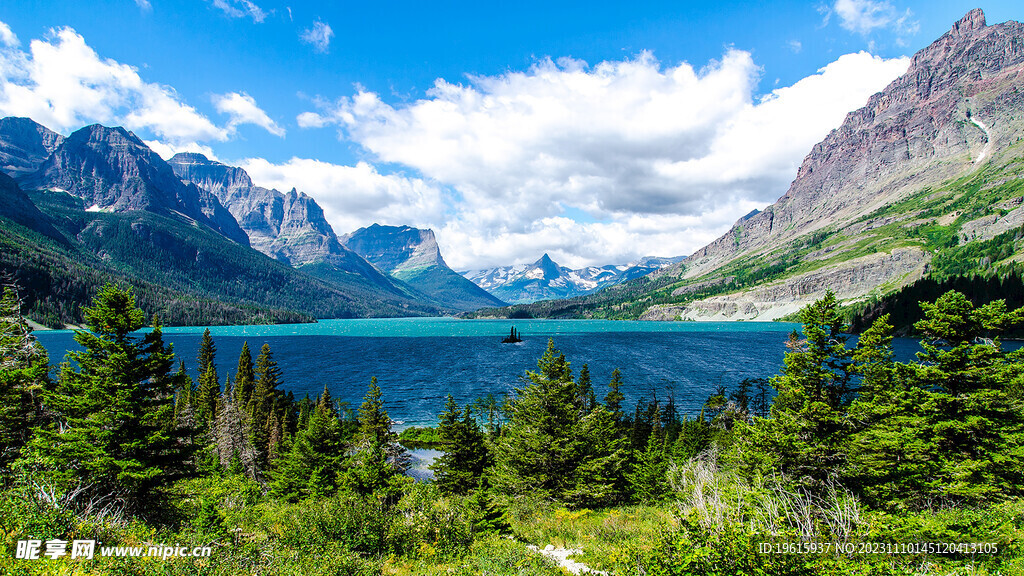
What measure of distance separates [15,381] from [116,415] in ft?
29.2

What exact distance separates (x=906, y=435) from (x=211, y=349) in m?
86.3

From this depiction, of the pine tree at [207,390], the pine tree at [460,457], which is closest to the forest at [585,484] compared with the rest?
the pine tree at [460,457]

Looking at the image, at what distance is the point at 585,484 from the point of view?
29.5m

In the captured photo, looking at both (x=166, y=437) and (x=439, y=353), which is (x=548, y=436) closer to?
(x=166, y=437)

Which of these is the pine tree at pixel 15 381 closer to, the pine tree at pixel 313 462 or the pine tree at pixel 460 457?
the pine tree at pixel 313 462

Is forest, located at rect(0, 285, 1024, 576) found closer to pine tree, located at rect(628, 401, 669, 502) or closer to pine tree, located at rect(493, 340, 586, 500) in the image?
pine tree, located at rect(493, 340, 586, 500)

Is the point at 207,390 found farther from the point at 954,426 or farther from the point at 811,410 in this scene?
the point at 954,426

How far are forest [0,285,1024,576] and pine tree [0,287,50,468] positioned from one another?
5.7 inches

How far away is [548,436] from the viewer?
30641mm

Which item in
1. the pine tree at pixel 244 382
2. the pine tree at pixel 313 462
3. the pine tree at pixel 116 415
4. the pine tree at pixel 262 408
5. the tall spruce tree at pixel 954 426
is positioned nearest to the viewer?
the tall spruce tree at pixel 954 426

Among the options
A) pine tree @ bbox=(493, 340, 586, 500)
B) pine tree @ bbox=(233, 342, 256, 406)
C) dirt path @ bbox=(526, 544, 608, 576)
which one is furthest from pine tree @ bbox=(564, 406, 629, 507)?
pine tree @ bbox=(233, 342, 256, 406)

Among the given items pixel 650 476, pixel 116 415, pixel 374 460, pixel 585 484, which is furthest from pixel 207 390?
pixel 650 476

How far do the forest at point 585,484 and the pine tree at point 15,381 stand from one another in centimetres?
14

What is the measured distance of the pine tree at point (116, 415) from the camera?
19719 millimetres
